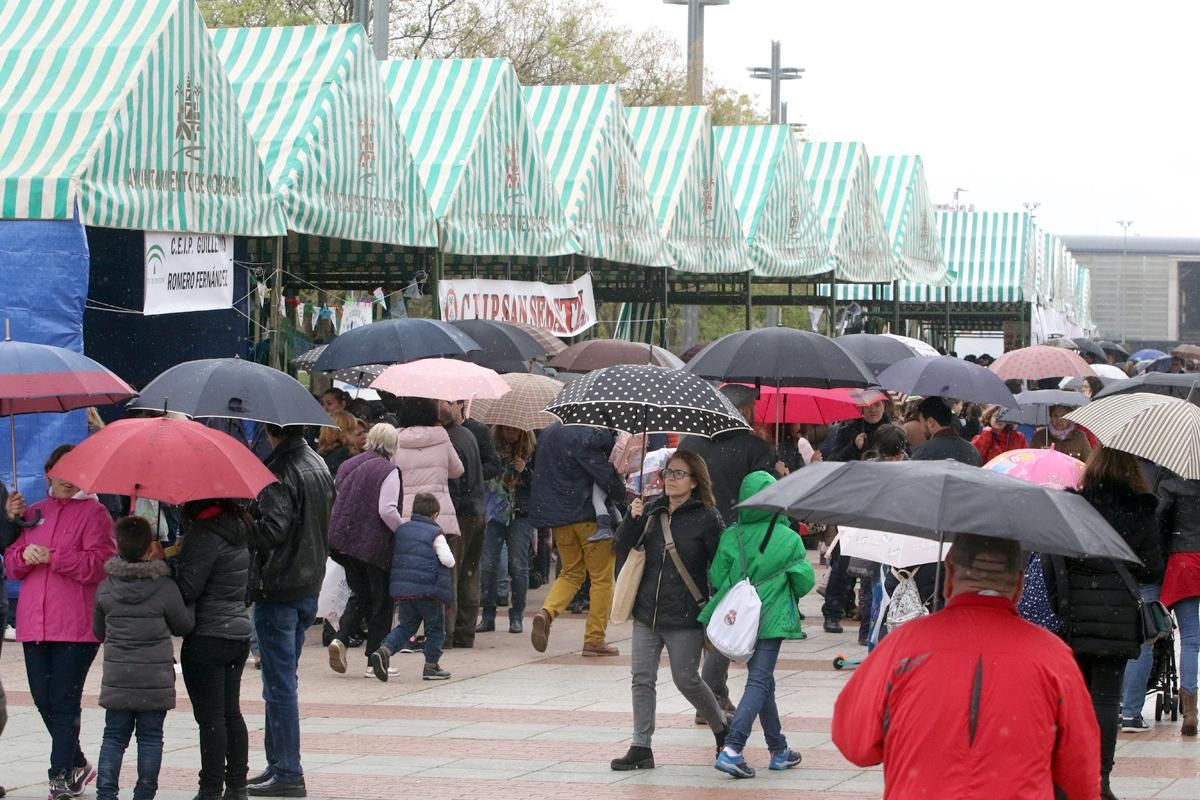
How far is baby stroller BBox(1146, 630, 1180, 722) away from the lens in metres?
9.46

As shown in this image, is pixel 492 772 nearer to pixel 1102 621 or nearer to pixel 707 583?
pixel 707 583

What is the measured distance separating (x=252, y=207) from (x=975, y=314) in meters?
31.5

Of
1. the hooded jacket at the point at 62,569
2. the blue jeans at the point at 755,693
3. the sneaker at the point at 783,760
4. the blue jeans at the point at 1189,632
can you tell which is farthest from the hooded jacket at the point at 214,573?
the blue jeans at the point at 1189,632

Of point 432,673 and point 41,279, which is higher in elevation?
point 41,279

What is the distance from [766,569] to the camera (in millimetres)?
8445

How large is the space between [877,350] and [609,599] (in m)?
5.86

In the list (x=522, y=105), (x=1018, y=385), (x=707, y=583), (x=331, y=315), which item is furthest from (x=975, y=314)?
(x=707, y=583)

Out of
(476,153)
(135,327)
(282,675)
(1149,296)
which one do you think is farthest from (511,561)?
(1149,296)

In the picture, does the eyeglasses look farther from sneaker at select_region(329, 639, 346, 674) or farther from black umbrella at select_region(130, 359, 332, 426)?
sneaker at select_region(329, 639, 346, 674)

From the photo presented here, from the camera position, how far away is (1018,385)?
23672 mm

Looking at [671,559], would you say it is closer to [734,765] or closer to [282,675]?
[734,765]

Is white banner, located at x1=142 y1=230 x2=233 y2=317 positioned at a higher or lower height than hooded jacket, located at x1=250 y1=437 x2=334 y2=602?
higher

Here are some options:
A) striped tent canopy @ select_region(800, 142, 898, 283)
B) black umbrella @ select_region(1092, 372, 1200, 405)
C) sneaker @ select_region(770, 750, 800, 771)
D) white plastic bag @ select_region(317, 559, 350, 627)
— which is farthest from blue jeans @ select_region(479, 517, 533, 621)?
striped tent canopy @ select_region(800, 142, 898, 283)

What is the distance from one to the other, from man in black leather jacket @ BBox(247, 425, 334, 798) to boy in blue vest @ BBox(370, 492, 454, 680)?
10.4 ft
